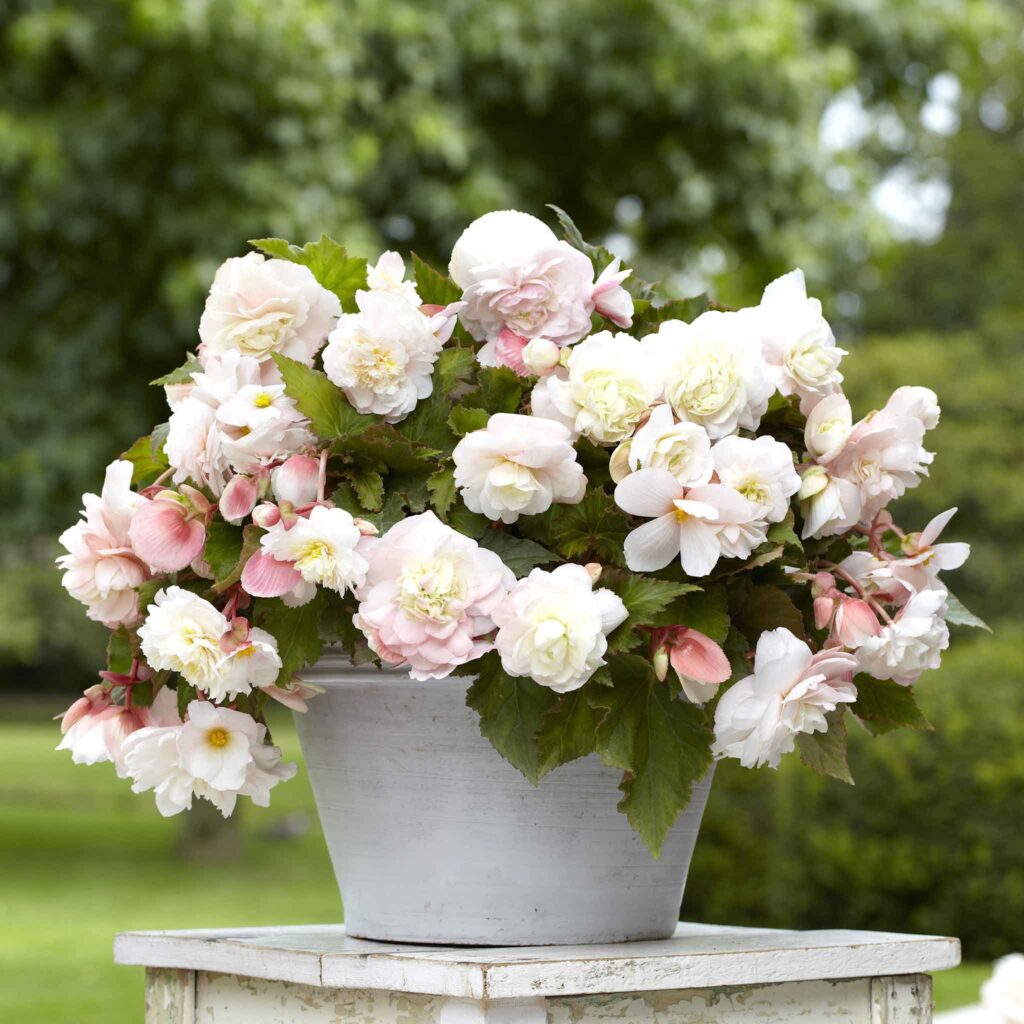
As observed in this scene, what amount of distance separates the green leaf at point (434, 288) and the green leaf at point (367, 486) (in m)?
0.21

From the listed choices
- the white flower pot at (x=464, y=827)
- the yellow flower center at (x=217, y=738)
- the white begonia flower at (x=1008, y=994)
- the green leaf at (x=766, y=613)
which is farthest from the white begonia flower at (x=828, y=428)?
the white begonia flower at (x=1008, y=994)

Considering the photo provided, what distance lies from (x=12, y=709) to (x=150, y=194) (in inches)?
974

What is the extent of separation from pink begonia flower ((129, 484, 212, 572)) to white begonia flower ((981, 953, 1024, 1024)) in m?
1.14

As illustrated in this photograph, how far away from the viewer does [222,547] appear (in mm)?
1304

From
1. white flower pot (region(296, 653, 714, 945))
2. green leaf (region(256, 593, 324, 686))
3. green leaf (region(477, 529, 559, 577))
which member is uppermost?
green leaf (region(477, 529, 559, 577))

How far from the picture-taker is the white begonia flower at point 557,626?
1166 millimetres

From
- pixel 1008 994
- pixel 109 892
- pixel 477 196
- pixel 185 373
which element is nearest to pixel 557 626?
pixel 185 373

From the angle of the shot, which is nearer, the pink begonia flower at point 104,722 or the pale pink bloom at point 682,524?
the pale pink bloom at point 682,524

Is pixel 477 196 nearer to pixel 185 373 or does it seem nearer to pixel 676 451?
pixel 185 373

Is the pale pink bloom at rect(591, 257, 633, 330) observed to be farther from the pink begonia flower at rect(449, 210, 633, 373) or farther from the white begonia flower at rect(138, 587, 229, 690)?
the white begonia flower at rect(138, 587, 229, 690)

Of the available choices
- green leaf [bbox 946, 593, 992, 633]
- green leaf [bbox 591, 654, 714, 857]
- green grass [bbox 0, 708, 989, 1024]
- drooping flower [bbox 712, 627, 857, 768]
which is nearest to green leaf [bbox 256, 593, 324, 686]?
green leaf [bbox 591, 654, 714, 857]

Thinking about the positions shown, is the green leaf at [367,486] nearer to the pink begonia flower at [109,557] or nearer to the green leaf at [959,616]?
the pink begonia flower at [109,557]

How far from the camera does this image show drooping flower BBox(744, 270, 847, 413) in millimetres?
1350

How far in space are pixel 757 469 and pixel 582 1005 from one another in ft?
1.54
